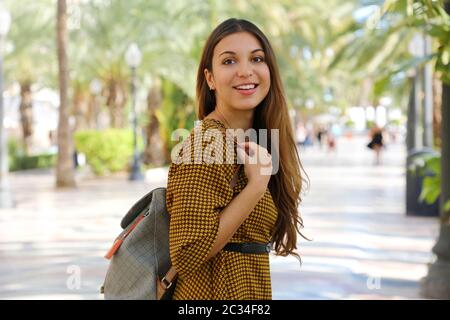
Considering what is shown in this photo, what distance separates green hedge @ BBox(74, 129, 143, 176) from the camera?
24.3 metres

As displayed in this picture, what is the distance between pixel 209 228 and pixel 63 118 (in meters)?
18.3

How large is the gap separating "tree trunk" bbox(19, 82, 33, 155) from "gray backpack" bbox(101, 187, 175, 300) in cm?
3390

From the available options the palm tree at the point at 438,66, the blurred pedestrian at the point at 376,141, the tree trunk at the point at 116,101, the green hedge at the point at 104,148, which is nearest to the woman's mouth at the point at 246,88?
the palm tree at the point at 438,66

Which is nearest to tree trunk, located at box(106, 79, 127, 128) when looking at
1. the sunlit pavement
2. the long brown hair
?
the sunlit pavement

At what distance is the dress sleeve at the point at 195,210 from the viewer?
6.02 feet

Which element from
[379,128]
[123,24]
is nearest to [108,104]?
[123,24]

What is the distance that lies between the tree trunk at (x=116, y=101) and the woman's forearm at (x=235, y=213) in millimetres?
26044

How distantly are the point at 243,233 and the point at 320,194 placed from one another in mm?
15409

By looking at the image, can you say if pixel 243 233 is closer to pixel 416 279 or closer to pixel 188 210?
pixel 188 210

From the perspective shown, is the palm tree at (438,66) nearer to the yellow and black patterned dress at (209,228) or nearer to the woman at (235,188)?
the woman at (235,188)

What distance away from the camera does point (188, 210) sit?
183 cm

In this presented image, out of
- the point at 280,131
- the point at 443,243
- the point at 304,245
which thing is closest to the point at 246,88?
the point at 280,131

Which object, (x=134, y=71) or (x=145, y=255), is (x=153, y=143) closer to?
(x=134, y=71)

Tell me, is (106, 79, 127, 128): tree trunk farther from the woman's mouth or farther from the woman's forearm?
the woman's forearm
